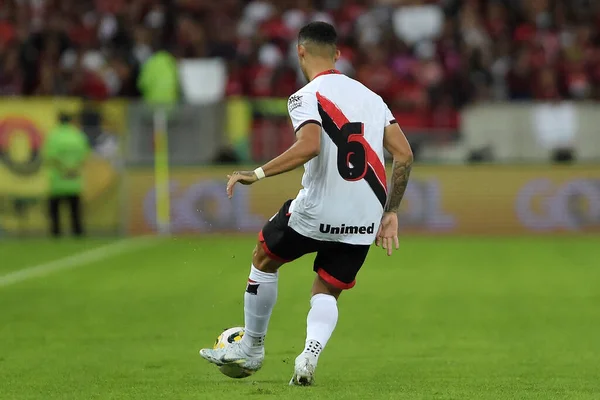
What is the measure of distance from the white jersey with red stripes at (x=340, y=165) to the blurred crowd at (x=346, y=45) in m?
14.5

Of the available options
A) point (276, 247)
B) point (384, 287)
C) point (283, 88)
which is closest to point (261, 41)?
point (283, 88)

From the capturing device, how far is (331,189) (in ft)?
23.0

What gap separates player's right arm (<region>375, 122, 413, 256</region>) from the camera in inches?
282

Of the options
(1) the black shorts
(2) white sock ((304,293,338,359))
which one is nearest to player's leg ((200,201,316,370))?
(1) the black shorts

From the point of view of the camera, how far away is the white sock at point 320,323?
22.9ft

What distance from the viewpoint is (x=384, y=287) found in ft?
45.5

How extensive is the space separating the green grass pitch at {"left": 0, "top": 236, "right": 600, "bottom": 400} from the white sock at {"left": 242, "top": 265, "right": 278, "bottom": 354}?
24cm

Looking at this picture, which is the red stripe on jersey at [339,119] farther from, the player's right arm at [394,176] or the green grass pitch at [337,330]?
the green grass pitch at [337,330]

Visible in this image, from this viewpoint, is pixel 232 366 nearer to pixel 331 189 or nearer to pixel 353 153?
pixel 331 189

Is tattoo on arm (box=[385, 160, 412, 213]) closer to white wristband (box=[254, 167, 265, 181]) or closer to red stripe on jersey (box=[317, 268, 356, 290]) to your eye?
red stripe on jersey (box=[317, 268, 356, 290])

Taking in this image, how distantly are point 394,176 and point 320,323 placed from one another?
926 mm

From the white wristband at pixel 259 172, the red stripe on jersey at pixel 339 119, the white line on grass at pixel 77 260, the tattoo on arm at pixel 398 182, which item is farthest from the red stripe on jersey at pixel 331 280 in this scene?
the white line on grass at pixel 77 260

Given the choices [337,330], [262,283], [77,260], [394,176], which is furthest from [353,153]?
[77,260]

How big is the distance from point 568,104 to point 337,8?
532 cm
